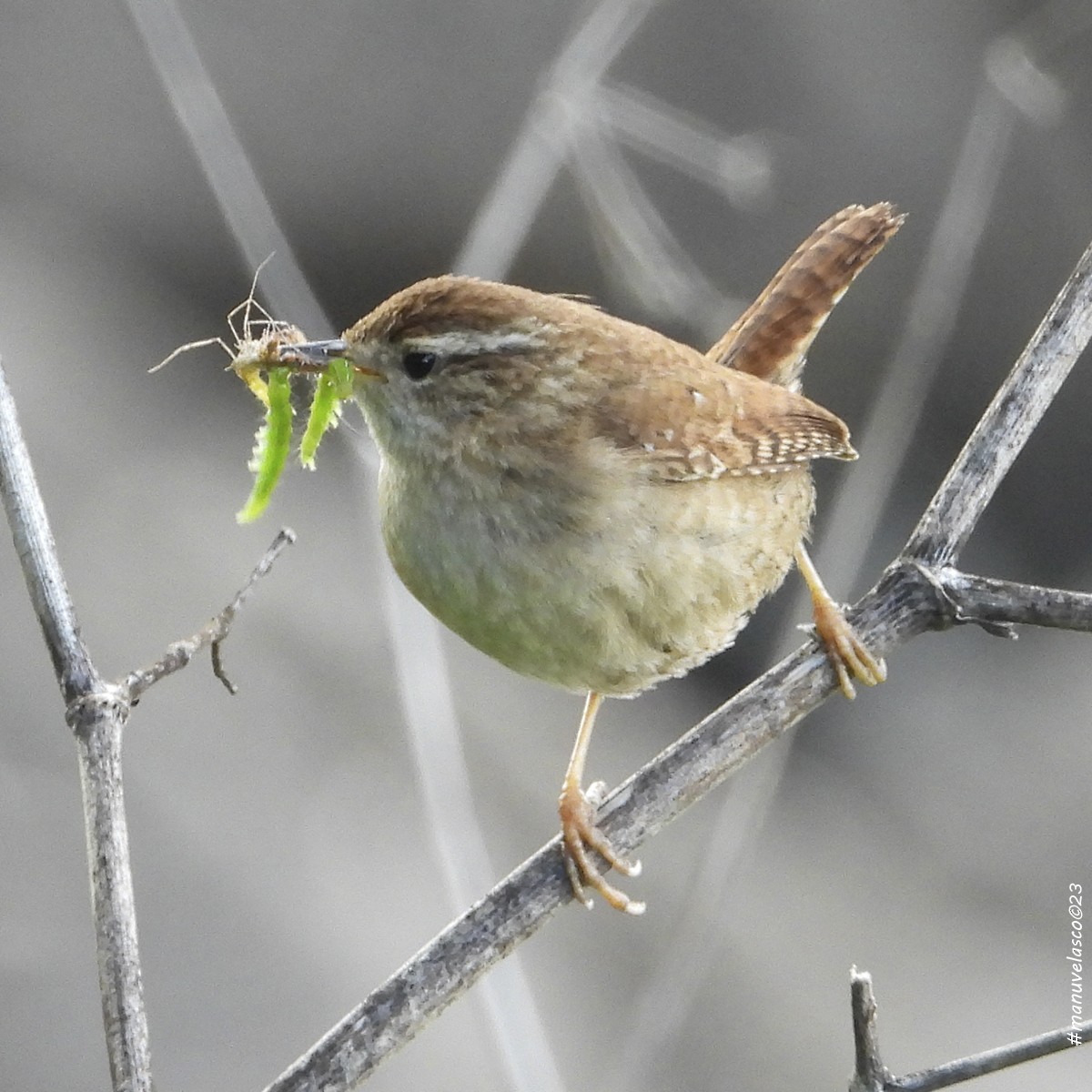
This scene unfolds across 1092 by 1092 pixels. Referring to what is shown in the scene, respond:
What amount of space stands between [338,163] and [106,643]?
2096 millimetres

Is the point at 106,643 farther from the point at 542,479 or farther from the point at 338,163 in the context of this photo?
the point at 542,479

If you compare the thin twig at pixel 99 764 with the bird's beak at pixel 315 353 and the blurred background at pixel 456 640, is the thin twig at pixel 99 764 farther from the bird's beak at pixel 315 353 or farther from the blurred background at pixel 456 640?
the blurred background at pixel 456 640

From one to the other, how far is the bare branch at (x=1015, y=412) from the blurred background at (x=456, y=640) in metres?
1.86

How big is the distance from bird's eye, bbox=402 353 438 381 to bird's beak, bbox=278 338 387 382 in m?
0.10

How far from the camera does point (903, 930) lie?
5520 mm

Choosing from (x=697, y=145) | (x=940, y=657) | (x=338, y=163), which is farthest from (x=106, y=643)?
(x=940, y=657)

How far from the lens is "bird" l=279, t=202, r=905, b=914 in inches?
100

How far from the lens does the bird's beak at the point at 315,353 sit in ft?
8.61

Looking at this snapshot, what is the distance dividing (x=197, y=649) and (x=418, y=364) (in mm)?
783

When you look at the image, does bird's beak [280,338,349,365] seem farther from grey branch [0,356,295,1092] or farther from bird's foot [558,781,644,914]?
bird's foot [558,781,644,914]

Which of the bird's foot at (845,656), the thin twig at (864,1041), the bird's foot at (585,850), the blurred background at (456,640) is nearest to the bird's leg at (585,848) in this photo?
the bird's foot at (585,850)

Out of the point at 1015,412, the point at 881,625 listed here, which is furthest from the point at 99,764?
the point at 1015,412

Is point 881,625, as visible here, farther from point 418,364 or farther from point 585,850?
point 418,364

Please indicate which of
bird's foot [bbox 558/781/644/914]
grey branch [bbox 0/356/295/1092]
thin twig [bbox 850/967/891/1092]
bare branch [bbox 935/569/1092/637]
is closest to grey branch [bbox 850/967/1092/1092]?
thin twig [bbox 850/967/891/1092]
